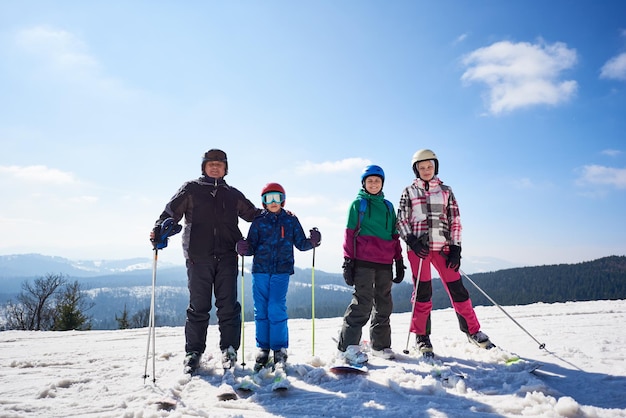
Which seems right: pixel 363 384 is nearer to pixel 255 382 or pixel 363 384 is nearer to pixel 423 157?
pixel 255 382

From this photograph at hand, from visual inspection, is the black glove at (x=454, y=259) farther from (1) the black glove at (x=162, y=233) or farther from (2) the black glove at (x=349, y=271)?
(1) the black glove at (x=162, y=233)

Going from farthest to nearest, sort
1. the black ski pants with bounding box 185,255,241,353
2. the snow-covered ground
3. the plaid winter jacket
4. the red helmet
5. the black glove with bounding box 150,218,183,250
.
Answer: the plaid winter jacket, the red helmet, the black ski pants with bounding box 185,255,241,353, the black glove with bounding box 150,218,183,250, the snow-covered ground

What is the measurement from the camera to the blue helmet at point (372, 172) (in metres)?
5.32

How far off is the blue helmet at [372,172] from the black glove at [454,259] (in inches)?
60.0

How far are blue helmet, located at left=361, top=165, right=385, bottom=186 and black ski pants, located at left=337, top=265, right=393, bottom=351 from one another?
142 centimetres

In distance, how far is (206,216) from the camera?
4.92m

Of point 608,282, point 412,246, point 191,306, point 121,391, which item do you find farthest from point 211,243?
point 608,282

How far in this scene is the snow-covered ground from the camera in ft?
10.4

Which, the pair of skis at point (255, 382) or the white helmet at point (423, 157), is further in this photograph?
A: the white helmet at point (423, 157)

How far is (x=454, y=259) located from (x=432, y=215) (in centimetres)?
73

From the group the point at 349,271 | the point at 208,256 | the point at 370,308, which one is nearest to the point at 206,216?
the point at 208,256

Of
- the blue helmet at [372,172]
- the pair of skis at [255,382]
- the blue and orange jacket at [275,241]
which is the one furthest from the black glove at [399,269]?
the pair of skis at [255,382]

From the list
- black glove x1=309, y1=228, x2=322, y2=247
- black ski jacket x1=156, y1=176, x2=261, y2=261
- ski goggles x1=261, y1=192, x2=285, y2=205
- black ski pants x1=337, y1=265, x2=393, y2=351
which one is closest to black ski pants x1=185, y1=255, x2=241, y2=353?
black ski jacket x1=156, y1=176, x2=261, y2=261

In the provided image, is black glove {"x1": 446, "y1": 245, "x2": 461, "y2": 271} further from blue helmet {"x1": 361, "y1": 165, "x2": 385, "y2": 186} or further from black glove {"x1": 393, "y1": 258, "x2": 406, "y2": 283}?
blue helmet {"x1": 361, "y1": 165, "x2": 385, "y2": 186}
